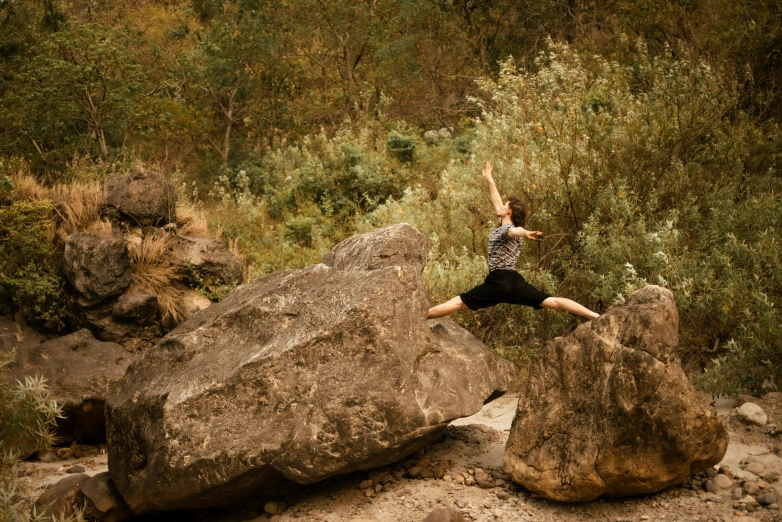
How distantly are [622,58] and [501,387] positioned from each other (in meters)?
8.89

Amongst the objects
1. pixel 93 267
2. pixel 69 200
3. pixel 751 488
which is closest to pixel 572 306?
pixel 751 488

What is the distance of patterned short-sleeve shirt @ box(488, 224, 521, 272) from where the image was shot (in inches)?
266

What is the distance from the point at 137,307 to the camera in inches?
383

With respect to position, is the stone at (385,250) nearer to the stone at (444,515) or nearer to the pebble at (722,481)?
the stone at (444,515)

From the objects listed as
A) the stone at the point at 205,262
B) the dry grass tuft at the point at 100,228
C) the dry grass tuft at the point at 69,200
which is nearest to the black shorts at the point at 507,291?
the stone at the point at 205,262

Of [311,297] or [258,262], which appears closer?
[311,297]

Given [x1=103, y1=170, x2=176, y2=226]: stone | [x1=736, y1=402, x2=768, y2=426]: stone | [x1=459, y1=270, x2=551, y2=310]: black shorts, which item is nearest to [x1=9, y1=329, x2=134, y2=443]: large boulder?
[x1=103, y1=170, x2=176, y2=226]: stone

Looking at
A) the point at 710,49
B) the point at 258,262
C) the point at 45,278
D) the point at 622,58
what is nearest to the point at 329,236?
the point at 258,262

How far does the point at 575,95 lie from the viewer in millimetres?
10328

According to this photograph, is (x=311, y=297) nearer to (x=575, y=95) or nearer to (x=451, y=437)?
(x=451, y=437)

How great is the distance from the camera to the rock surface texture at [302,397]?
5.64m

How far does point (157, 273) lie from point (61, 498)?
408 cm

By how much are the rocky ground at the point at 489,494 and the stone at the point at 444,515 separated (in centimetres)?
16

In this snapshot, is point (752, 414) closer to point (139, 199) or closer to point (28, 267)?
point (139, 199)
